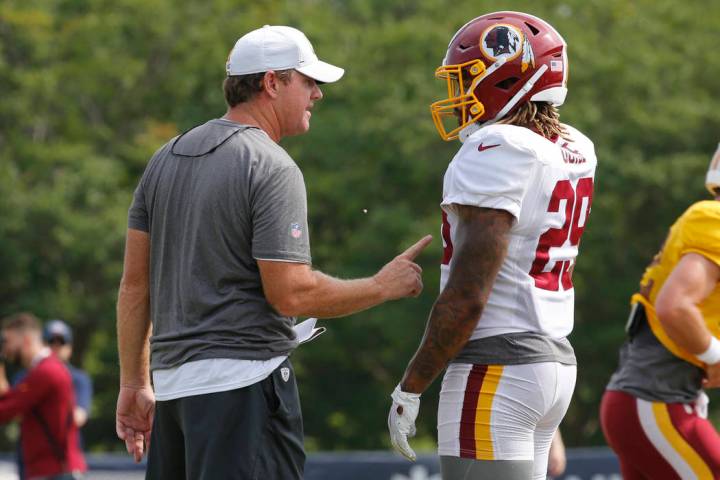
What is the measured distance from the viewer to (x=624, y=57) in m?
27.5

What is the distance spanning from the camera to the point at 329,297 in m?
4.32

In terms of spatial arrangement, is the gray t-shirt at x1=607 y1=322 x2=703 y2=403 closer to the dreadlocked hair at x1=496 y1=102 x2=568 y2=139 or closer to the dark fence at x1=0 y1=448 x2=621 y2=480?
the dreadlocked hair at x1=496 y1=102 x2=568 y2=139

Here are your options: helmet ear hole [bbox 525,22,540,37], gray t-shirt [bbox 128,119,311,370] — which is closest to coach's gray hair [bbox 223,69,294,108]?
gray t-shirt [bbox 128,119,311,370]

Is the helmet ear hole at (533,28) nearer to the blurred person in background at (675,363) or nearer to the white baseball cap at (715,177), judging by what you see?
the blurred person in background at (675,363)

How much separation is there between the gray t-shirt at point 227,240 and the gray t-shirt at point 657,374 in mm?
1791

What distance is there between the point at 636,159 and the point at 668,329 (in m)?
20.8

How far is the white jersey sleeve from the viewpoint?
157 inches

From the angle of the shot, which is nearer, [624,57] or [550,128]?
[550,128]

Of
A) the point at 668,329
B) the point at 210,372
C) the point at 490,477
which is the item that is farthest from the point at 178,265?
the point at 668,329

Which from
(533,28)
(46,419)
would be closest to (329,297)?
(533,28)

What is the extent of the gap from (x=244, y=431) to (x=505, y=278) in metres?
0.96

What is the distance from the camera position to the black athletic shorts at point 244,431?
13.9ft

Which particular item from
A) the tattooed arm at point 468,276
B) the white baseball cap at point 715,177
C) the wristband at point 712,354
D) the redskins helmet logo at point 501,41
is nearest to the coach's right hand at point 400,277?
the tattooed arm at point 468,276

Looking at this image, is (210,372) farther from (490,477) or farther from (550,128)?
(550,128)
